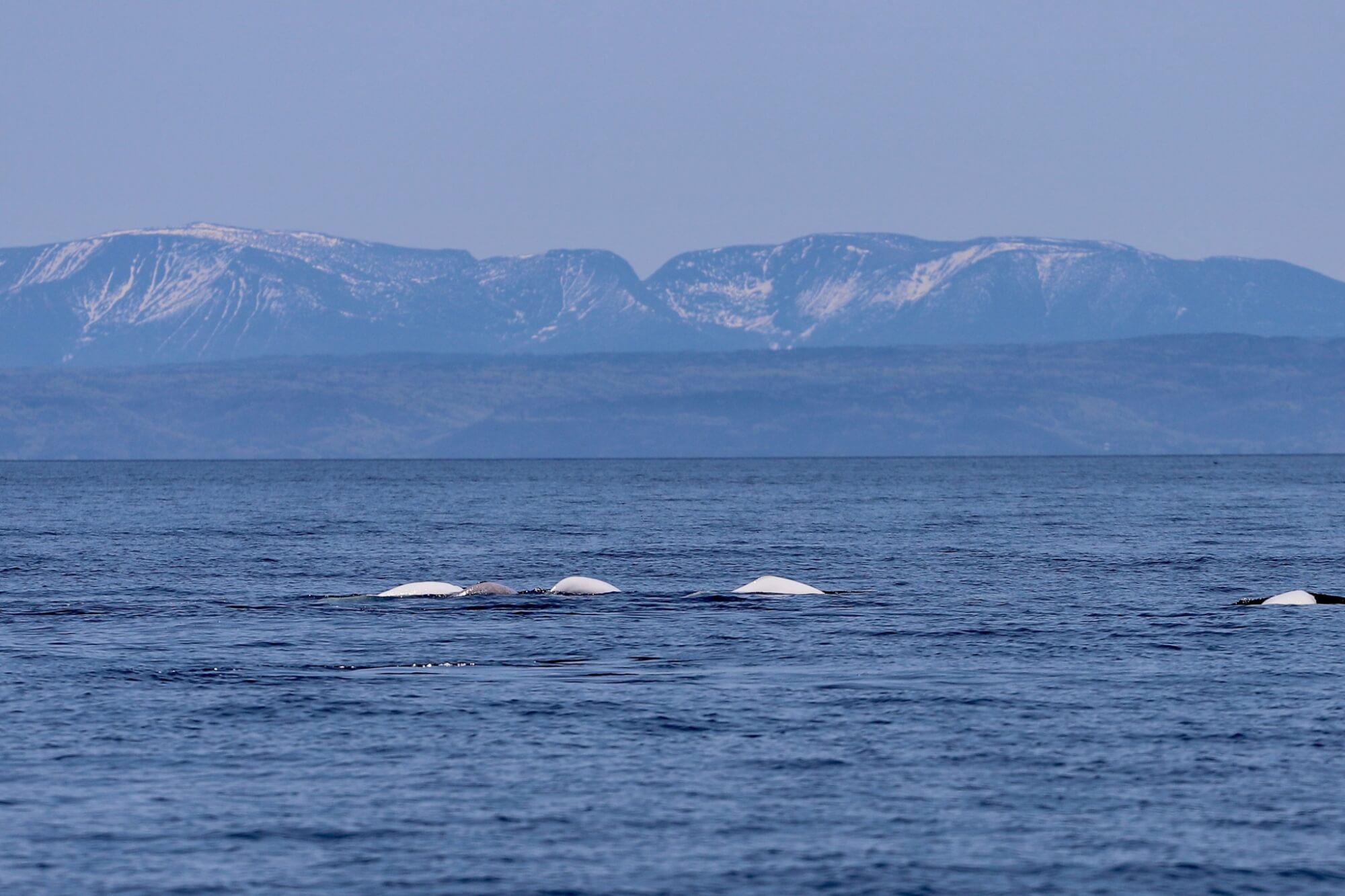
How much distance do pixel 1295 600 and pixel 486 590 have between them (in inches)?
1012

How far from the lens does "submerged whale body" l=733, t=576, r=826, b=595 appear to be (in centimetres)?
6366

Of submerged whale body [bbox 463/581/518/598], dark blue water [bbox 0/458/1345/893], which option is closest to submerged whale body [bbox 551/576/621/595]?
dark blue water [bbox 0/458/1345/893]

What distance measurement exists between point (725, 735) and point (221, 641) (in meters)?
19.6

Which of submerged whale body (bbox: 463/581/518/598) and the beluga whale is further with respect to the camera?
submerged whale body (bbox: 463/581/518/598)

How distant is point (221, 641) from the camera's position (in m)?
49.7

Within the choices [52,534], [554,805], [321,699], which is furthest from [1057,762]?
[52,534]

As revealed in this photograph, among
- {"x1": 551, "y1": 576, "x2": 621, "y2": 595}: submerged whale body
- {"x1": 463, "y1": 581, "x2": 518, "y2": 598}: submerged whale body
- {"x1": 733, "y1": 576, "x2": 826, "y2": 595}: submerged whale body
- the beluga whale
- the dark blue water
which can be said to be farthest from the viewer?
{"x1": 551, "y1": 576, "x2": 621, "y2": 595}: submerged whale body

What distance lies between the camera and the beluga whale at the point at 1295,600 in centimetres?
5788

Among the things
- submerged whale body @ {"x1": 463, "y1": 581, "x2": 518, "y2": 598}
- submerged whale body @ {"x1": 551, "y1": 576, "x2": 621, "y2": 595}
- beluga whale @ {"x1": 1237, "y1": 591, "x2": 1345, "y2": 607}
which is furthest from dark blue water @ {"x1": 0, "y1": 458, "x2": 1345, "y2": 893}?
beluga whale @ {"x1": 1237, "y1": 591, "x2": 1345, "y2": 607}

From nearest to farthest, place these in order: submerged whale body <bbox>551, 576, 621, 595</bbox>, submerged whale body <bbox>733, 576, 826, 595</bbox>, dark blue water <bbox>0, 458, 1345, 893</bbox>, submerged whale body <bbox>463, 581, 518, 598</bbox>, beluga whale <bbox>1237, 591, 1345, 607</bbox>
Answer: dark blue water <bbox>0, 458, 1345, 893</bbox> → beluga whale <bbox>1237, 591, 1345, 607</bbox> → submerged whale body <bbox>733, 576, 826, 595</bbox> → submerged whale body <bbox>463, 581, 518, 598</bbox> → submerged whale body <bbox>551, 576, 621, 595</bbox>

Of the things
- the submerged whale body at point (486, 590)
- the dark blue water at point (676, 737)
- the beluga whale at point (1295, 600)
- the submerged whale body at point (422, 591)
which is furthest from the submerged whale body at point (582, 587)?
the beluga whale at point (1295, 600)

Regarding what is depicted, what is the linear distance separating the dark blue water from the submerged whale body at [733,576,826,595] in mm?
1624

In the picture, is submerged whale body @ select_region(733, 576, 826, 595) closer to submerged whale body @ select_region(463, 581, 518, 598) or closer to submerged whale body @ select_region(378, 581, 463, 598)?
submerged whale body @ select_region(463, 581, 518, 598)

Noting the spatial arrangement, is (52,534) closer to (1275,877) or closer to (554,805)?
(554,805)
